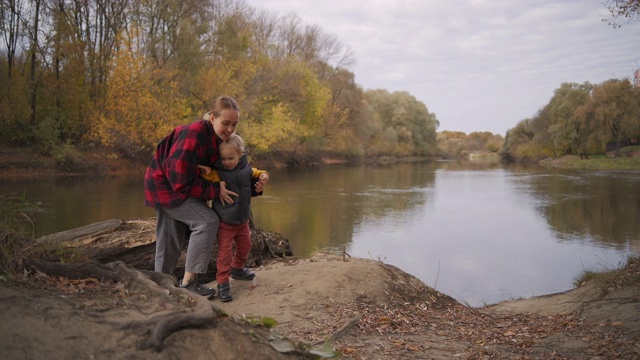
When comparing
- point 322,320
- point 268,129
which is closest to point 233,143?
point 322,320

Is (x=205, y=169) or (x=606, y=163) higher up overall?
(x=205, y=169)

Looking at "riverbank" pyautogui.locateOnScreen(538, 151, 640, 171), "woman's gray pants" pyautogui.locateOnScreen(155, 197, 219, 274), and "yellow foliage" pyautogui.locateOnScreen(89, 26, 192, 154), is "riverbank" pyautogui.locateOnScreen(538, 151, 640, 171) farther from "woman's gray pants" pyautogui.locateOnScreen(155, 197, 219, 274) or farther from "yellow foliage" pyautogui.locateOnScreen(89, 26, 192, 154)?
"woman's gray pants" pyautogui.locateOnScreen(155, 197, 219, 274)

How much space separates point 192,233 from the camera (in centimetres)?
476

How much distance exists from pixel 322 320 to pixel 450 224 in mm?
10964

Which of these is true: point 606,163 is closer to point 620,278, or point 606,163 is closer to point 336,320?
point 620,278

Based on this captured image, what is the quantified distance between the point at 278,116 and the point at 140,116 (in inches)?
383

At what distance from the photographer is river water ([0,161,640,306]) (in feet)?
30.2

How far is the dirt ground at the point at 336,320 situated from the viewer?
7.86 feet

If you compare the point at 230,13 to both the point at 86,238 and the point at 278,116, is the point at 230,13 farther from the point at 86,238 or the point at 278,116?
the point at 86,238

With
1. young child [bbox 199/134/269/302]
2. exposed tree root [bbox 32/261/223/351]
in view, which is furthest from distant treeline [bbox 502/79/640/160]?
exposed tree root [bbox 32/261/223/351]

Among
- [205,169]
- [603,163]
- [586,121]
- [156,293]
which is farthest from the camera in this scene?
[586,121]

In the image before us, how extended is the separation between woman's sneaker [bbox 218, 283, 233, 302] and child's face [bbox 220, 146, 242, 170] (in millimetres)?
1120

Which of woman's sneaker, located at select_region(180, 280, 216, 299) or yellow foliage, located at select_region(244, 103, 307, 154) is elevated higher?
yellow foliage, located at select_region(244, 103, 307, 154)

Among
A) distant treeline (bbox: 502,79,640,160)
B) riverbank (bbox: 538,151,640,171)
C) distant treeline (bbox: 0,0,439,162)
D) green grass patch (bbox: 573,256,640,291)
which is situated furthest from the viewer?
riverbank (bbox: 538,151,640,171)
